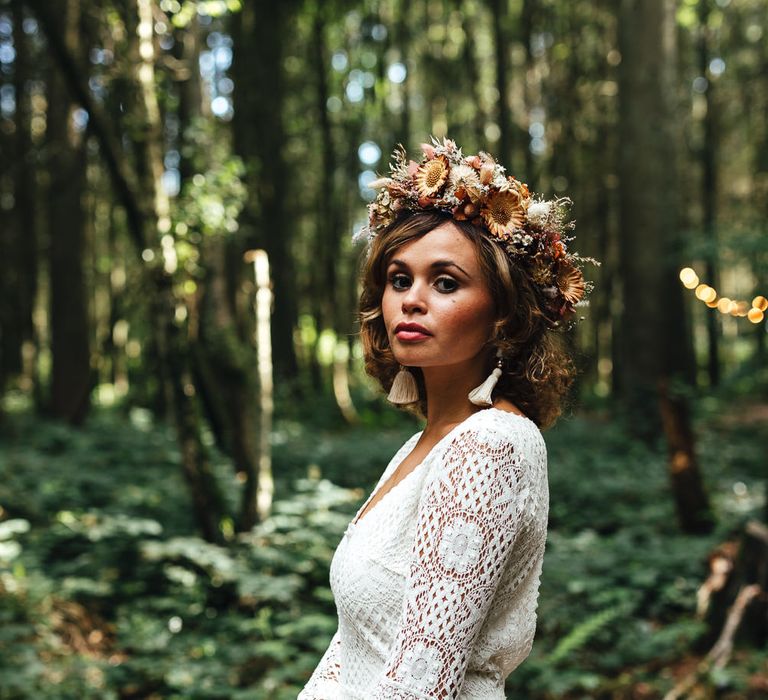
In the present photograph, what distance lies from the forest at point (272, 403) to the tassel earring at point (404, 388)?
162 mm

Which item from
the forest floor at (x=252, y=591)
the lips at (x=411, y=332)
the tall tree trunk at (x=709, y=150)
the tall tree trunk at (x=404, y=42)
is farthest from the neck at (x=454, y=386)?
the tall tree trunk at (x=404, y=42)

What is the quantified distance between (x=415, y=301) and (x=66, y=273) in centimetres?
1559

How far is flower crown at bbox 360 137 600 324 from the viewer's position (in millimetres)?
1920

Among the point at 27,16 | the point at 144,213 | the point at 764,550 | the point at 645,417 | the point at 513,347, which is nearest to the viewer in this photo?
the point at 513,347

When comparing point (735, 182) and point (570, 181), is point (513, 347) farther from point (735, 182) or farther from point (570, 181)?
point (735, 182)

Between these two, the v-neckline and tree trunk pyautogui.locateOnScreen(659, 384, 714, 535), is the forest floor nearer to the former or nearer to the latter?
tree trunk pyautogui.locateOnScreen(659, 384, 714, 535)

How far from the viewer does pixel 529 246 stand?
195cm

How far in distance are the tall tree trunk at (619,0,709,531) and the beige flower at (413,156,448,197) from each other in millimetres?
12924

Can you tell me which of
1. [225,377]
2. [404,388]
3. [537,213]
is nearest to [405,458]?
[404,388]

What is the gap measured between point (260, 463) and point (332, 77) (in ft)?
64.9

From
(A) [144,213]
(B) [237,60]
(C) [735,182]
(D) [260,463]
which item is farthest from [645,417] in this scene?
(C) [735,182]

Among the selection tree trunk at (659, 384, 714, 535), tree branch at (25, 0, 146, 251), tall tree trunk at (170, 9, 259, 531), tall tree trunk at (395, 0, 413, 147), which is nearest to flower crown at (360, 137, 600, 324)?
tree branch at (25, 0, 146, 251)

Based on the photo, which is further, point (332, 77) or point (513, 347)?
point (332, 77)

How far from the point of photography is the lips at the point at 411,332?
6.09ft
